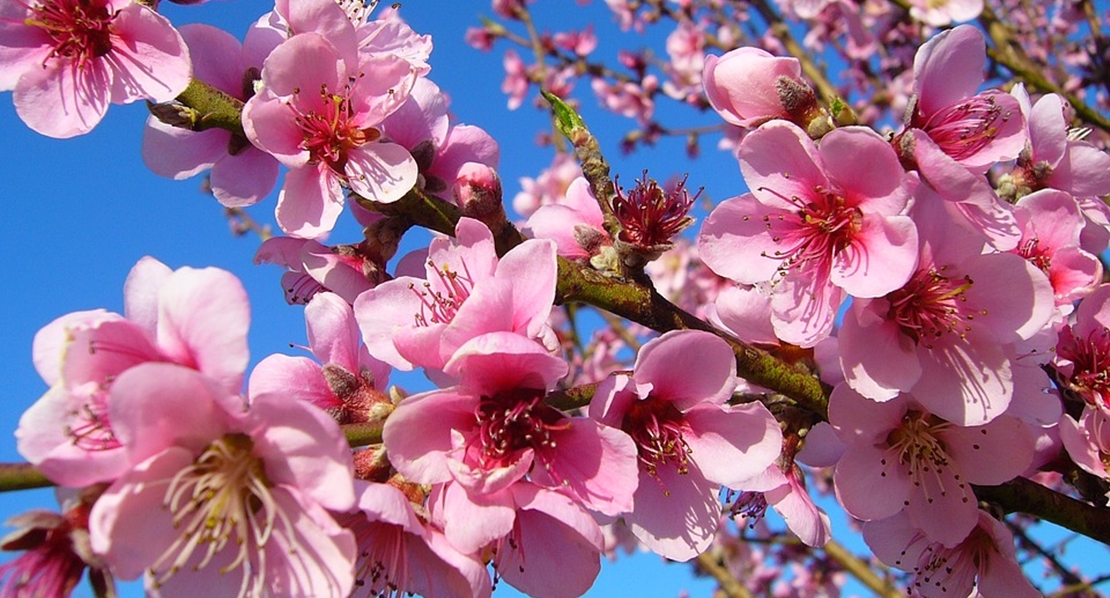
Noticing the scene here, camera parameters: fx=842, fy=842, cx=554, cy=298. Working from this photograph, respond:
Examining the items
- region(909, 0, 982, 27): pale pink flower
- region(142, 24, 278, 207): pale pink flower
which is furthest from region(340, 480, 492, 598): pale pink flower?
region(909, 0, 982, 27): pale pink flower

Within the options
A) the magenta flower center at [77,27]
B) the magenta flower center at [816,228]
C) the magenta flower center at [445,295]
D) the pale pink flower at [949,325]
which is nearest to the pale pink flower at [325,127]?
the magenta flower center at [445,295]

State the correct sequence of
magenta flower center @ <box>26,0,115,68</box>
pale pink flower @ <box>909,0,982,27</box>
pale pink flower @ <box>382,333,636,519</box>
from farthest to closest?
pale pink flower @ <box>909,0,982,27</box> → magenta flower center @ <box>26,0,115,68</box> → pale pink flower @ <box>382,333,636,519</box>

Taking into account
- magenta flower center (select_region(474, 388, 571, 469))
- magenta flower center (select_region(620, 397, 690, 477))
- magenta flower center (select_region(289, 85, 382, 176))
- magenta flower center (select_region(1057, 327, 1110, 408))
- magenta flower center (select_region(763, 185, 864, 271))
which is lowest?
magenta flower center (select_region(1057, 327, 1110, 408))

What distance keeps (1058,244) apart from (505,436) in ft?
4.55

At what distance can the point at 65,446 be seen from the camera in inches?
45.2

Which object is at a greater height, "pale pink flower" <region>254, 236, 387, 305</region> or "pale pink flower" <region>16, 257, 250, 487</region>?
"pale pink flower" <region>16, 257, 250, 487</region>

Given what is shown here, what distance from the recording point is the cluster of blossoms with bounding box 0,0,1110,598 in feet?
4.07

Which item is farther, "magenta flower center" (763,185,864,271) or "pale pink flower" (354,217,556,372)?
"magenta flower center" (763,185,864,271)

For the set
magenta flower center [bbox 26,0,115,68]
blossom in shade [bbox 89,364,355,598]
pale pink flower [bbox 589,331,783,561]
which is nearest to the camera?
blossom in shade [bbox 89,364,355,598]

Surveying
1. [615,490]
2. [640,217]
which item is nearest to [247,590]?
[615,490]

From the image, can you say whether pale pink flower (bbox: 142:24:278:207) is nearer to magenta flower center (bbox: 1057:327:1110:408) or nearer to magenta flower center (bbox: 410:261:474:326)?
magenta flower center (bbox: 410:261:474:326)

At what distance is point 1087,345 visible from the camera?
1.96 metres

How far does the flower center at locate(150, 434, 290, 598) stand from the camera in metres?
1.23

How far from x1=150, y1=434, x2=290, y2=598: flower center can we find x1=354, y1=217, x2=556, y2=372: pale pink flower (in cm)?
32
